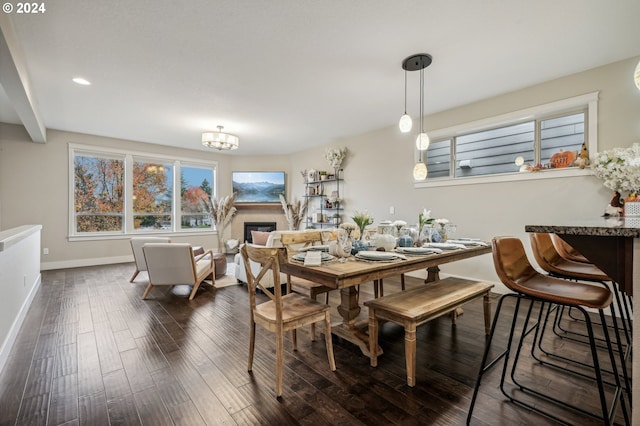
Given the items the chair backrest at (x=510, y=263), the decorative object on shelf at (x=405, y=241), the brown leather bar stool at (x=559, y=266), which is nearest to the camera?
the chair backrest at (x=510, y=263)

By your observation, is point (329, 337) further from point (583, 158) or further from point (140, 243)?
point (140, 243)

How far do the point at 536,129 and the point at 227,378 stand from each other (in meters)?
4.47

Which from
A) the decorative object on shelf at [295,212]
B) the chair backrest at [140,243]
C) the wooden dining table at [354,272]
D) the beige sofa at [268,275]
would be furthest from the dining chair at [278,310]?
the decorative object on shelf at [295,212]

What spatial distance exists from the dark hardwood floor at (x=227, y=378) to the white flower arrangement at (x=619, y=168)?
61.0 inches

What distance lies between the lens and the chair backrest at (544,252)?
1899 mm

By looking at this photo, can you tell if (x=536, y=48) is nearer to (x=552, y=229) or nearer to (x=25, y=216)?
(x=552, y=229)

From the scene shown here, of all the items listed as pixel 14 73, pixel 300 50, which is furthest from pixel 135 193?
pixel 300 50

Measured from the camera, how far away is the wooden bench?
1.80 metres

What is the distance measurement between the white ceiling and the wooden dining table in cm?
195

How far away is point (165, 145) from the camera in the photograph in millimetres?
6531

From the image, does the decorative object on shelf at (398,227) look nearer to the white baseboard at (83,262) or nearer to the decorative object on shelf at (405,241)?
the decorative object on shelf at (405,241)

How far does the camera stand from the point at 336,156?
5.88m

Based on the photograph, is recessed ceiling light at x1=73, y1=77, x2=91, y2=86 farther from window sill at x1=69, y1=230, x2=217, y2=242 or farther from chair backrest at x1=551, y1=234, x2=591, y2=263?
chair backrest at x1=551, y1=234, x2=591, y2=263

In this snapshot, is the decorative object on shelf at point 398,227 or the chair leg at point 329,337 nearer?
the chair leg at point 329,337
